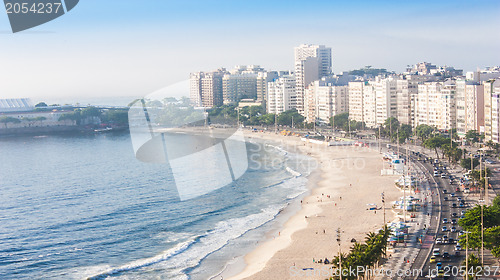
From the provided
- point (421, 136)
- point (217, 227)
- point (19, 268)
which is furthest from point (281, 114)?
point (19, 268)

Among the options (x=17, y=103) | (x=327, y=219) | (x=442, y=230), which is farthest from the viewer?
(x=17, y=103)

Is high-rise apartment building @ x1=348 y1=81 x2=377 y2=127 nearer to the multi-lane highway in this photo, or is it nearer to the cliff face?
the multi-lane highway

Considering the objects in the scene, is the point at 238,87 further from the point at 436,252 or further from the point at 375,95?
the point at 436,252

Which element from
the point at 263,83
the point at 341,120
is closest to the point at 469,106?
the point at 341,120

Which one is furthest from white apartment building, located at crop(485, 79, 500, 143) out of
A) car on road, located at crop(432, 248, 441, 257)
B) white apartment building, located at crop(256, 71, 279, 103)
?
white apartment building, located at crop(256, 71, 279, 103)

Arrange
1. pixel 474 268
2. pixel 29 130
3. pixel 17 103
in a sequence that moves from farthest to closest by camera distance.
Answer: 1. pixel 17 103
2. pixel 29 130
3. pixel 474 268

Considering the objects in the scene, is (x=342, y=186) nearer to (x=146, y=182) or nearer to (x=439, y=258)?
(x=146, y=182)

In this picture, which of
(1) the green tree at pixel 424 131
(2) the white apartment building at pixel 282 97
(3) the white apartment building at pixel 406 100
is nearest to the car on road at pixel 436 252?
(1) the green tree at pixel 424 131
